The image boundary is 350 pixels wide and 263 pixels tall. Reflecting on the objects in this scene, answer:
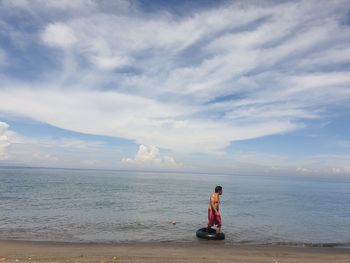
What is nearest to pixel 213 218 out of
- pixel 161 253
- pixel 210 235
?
pixel 210 235

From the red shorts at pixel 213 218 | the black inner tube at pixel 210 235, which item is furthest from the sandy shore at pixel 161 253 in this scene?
the red shorts at pixel 213 218

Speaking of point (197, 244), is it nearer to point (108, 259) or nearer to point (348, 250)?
point (108, 259)

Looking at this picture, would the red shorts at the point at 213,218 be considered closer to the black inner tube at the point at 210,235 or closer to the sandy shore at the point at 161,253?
the black inner tube at the point at 210,235

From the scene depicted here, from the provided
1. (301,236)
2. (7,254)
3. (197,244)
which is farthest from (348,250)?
(7,254)

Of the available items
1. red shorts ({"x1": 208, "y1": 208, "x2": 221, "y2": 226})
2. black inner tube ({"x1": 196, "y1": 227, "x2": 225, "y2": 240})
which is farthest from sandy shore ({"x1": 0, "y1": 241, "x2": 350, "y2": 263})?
red shorts ({"x1": 208, "y1": 208, "x2": 221, "y2": 226})

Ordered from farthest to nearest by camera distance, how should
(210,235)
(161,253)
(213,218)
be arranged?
(213,218) < (210,235) < (161,253)

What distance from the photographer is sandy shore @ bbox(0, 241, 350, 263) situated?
530 inches

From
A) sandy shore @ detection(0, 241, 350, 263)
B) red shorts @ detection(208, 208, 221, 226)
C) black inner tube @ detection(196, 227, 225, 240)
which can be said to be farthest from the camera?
red shorts @ detection(208, 208, 221, 226)

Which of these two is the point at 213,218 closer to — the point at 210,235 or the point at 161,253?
the point at 210,235

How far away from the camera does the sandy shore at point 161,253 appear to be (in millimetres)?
Answer: 13461

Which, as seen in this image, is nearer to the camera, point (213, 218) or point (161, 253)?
point (161, 253)

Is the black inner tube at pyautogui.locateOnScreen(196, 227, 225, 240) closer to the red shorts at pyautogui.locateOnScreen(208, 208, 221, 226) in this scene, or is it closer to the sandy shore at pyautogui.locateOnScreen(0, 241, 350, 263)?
the red shorts at pyautogui.locateOnScreen(208, 208, 221, 226)

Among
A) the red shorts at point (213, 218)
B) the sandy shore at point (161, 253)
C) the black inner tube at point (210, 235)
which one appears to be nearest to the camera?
the sandy shore at point (161, 253)

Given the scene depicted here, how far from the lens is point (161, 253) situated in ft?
50.3
